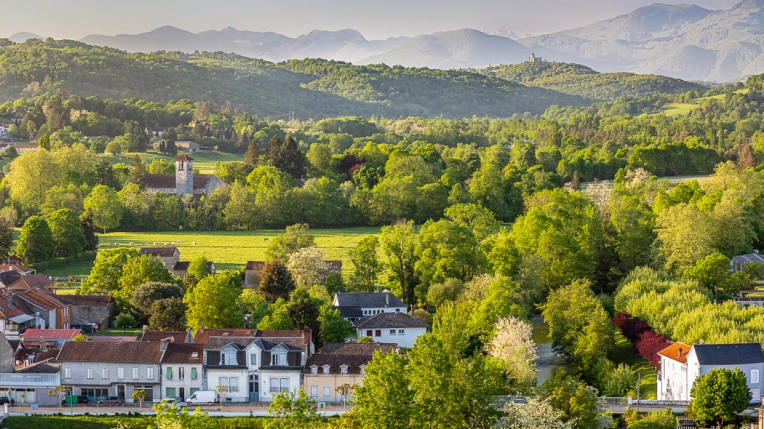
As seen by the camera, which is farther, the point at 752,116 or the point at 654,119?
the point at 752,116

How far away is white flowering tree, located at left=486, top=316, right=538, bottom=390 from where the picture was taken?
42.3 metres

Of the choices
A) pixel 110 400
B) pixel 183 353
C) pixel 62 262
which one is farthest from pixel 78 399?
pixel 62 262

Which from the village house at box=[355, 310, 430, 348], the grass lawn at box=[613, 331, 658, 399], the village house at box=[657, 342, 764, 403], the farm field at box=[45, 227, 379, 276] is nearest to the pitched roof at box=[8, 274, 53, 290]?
the farm field at box=[45, 227, 379, 276]

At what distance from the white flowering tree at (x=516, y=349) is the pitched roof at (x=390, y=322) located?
5550 mm

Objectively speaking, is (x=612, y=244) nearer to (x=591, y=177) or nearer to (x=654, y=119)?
(x=591, y=177)

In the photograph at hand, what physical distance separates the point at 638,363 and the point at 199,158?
8886 cm

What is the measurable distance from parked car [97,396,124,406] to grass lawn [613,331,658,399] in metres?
22.5

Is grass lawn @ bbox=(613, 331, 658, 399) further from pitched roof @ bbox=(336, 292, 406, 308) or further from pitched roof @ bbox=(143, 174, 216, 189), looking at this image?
pitched roof @ bbox=(143, 174, 216, 189)

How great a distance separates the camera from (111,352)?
44.1 meters

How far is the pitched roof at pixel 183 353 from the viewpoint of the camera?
143 feet

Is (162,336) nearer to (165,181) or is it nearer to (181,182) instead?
(181,182)

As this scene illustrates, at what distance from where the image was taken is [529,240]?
63.3 metres

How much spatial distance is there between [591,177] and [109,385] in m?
84.6

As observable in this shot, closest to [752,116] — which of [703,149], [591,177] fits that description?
[703,149]
